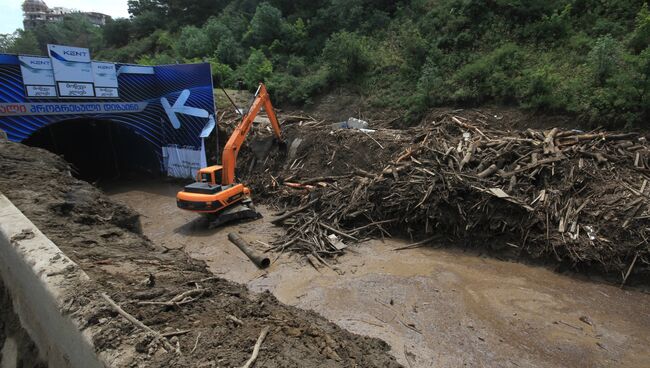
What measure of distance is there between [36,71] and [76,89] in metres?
1.31

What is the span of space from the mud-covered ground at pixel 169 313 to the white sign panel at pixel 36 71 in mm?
8435

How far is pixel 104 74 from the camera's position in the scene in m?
14.8

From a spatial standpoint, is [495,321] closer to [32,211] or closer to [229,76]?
[32,211]

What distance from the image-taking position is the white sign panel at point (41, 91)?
1305cm

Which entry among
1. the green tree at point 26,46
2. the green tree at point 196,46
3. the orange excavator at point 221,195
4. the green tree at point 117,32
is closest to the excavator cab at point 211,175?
the orange excavator at point 221,195

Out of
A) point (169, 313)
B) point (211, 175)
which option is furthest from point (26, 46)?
point (169, 313)

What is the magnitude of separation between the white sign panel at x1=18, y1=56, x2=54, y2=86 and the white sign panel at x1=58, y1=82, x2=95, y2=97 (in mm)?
364

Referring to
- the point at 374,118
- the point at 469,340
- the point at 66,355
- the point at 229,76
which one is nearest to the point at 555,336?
the point at 469,340

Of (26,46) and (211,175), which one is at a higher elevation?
(26,46)

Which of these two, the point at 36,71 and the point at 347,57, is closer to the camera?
the point at 36,71

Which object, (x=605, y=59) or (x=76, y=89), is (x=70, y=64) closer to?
(x=76, y=89)

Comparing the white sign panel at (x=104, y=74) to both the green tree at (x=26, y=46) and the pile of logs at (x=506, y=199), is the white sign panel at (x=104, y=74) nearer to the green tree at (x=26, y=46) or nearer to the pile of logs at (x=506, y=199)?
the pile of logs at (x=506, y=199)

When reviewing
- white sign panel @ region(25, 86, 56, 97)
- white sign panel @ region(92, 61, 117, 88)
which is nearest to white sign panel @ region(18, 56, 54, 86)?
white sign panel @ region(25, 86, 56, 97)

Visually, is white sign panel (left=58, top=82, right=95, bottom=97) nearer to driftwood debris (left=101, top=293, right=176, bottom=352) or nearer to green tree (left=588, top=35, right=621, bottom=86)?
driftwood debris (left=101, top=293, right=176, bottom=352)
